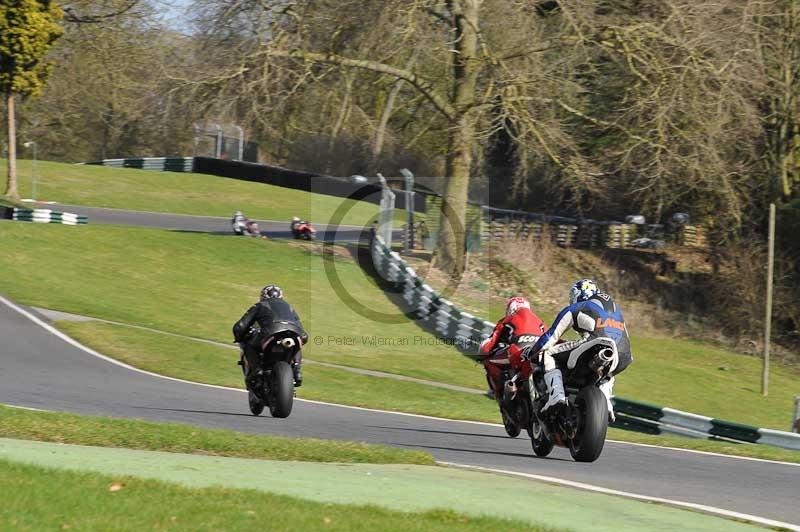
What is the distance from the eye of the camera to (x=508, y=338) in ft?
42.9

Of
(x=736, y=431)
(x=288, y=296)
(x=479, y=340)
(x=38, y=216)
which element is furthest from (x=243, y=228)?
(x=736, y=431)

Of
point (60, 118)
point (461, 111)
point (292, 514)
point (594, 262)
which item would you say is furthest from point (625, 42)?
point (60, 118)

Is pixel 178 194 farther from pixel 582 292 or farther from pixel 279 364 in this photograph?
pixel 582 292

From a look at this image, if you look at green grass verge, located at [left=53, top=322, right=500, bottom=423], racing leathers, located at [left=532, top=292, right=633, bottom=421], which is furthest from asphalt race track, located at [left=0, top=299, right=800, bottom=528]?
green grass verge, located at [left=53, top=322, right=500, bottom=423]

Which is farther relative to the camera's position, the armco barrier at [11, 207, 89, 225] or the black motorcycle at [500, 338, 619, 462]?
the armco barrier at [11, 207, 89, 225]

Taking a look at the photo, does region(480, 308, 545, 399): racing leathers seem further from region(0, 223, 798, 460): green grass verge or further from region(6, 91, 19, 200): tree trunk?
region(6, 91, 19, 200): tree trunk

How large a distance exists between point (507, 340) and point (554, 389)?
6.65ft

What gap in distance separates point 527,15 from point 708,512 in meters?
22.8

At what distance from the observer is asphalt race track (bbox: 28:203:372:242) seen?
132 ft

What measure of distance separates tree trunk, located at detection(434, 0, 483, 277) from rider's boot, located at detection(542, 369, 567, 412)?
18190 millimetres

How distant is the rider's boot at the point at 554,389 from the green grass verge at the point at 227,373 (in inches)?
254

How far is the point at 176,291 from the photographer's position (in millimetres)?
28750

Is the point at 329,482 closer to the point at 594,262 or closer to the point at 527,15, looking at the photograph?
the point at 527,15

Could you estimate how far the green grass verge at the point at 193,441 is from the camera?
10516 mm
